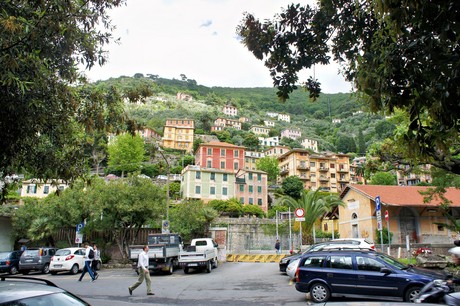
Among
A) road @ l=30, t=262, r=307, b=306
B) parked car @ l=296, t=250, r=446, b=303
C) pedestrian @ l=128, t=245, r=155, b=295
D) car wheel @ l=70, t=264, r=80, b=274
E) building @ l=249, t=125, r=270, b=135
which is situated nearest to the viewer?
parked car @ l=296, t=250, r=446, b=303

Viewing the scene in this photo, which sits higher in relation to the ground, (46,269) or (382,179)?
(382,179)

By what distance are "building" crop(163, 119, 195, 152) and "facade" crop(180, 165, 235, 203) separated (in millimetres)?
50809

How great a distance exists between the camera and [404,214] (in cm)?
3153

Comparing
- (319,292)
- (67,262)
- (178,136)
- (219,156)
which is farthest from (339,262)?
(178,136)

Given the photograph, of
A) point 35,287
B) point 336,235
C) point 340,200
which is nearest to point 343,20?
point 35,287

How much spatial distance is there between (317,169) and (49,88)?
9113 centimetres

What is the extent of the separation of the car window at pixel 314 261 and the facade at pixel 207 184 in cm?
5543

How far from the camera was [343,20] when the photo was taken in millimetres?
6883

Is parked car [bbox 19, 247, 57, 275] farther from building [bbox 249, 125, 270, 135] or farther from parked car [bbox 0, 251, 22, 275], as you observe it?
building [bbox 249, 125, 270, 135]

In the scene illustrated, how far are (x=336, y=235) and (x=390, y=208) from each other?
27.9ft

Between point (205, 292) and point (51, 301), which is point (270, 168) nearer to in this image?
point (205, 292)

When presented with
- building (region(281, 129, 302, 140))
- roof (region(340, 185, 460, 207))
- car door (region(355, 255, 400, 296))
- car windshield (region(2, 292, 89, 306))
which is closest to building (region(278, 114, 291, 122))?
building (region(281, 129, 302, 140))

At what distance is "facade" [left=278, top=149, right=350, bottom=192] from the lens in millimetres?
93438

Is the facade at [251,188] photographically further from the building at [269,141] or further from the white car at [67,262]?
the building at [269,141]
